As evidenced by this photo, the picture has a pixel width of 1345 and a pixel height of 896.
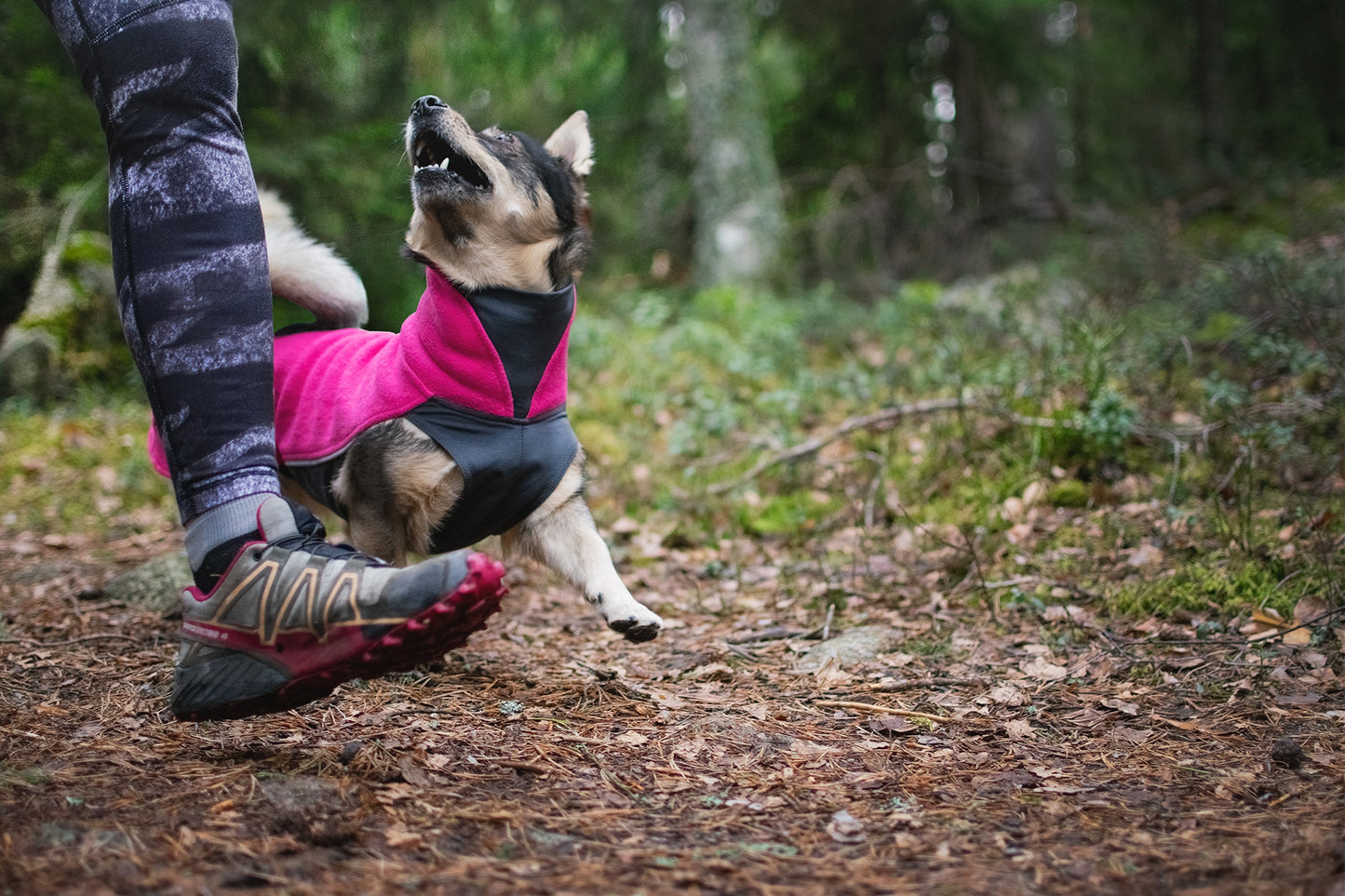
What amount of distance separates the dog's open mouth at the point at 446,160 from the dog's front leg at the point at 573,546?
900 mm

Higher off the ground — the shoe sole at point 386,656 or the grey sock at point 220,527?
the grey sock at point 220,527

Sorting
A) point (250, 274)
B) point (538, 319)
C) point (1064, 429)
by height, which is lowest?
point (1064, 429)

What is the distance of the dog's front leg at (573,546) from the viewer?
258 cm

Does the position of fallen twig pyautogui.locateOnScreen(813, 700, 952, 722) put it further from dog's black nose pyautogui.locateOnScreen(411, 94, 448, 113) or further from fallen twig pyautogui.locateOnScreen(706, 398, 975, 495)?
fallen twig pyautogui.locateOnScreen(706, 398, 975, 495)

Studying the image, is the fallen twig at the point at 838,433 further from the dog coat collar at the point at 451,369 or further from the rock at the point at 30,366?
the rock at the point at 30,366

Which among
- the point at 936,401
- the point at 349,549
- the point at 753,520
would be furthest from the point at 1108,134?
the point at 349,549

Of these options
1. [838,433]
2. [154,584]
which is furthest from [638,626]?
[838,433]

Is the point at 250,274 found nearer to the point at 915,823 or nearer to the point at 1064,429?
the point at 915,823

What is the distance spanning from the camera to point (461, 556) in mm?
1690

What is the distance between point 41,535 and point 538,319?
140 inches

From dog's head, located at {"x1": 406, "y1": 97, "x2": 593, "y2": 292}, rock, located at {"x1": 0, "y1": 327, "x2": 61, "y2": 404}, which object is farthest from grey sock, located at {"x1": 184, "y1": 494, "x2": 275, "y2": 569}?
rock, located at {"x1": 0, "y1": 327, "x2": 61, "y2": 404}

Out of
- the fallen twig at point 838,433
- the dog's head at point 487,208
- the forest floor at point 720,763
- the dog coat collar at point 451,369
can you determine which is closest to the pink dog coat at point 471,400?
the dog coat collar at point 451,369

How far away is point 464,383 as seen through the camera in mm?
2449

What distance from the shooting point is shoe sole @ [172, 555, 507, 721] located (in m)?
1.67
